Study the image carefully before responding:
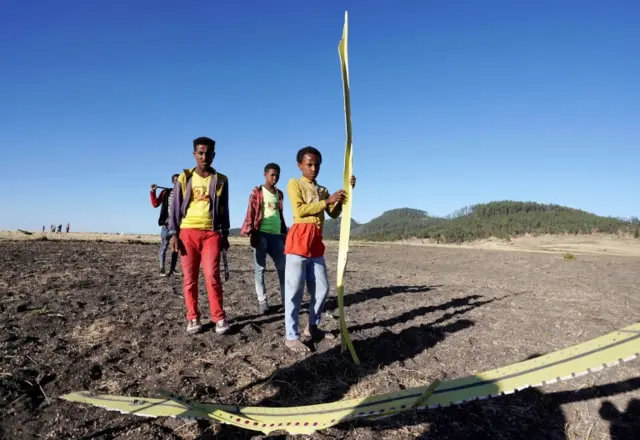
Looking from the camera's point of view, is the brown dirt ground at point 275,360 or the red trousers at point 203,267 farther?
the red trousers at point 203,267

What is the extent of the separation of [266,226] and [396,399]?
296 centimetres

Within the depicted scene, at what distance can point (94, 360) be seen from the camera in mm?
3295

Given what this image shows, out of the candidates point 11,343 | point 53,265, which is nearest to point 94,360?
point 11,343

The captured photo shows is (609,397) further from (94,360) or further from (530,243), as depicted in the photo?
(530,243)

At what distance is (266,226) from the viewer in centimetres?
502

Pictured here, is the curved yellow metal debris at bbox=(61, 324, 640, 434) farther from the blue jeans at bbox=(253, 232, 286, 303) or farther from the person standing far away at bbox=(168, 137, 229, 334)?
the blue jeans at bbox=(253, 232, 286, 303)

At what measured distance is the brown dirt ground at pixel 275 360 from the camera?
2479 mm

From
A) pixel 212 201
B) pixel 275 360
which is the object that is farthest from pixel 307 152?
pixel 275 360

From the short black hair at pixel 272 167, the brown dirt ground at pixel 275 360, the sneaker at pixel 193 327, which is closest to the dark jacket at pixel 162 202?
the brown dirt ground at pixel 275 360

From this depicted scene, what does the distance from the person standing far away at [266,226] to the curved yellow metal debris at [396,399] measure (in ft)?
8.28

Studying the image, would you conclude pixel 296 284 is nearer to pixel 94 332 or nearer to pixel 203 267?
pixel 203 267

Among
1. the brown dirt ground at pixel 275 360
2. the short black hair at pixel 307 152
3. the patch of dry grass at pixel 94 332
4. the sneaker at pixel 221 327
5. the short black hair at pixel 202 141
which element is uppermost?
the short black hair at pixel 202 141

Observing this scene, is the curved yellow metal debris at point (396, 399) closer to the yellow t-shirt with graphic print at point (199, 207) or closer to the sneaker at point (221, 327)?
the sneaker at point (221, 327)

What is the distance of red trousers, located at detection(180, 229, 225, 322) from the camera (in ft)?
13.5
